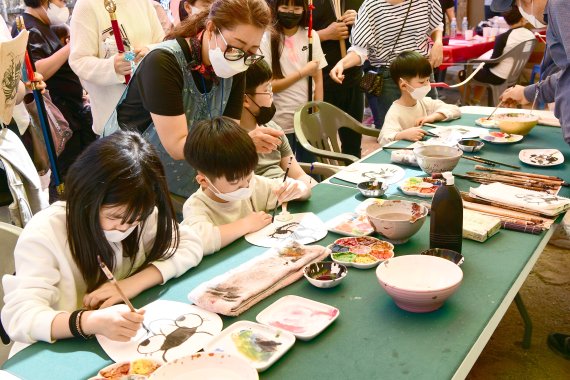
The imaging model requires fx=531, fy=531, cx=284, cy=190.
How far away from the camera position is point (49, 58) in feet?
9.73

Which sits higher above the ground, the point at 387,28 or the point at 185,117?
the point at 387,28

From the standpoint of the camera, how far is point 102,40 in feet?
8.00

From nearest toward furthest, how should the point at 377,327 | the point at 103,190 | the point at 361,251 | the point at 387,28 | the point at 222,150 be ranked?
the point at 377,327 < the point at 103,190 < the point at 361,251 < the point at 222,150 < the point at 387,28

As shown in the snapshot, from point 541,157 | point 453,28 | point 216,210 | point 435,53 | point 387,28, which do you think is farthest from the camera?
point 453,28

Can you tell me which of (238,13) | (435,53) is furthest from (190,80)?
(435,53)

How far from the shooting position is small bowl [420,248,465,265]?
1314 millimetres

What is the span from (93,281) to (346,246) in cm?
65

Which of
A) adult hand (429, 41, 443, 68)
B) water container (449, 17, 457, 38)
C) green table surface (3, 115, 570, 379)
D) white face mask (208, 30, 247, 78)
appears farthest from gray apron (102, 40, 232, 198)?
water container (449, 17, 457, 38)

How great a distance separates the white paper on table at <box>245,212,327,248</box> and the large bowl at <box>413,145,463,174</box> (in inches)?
20.6

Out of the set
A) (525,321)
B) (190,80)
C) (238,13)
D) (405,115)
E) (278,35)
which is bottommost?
(525,321)

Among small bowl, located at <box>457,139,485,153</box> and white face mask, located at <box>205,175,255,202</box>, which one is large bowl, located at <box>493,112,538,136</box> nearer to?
small bowl, located at <box>457,139,485,153</box>

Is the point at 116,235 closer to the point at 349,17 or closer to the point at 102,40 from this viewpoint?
the point at 102,40

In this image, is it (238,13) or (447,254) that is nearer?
(447,254)

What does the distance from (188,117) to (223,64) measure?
26 centimetres
